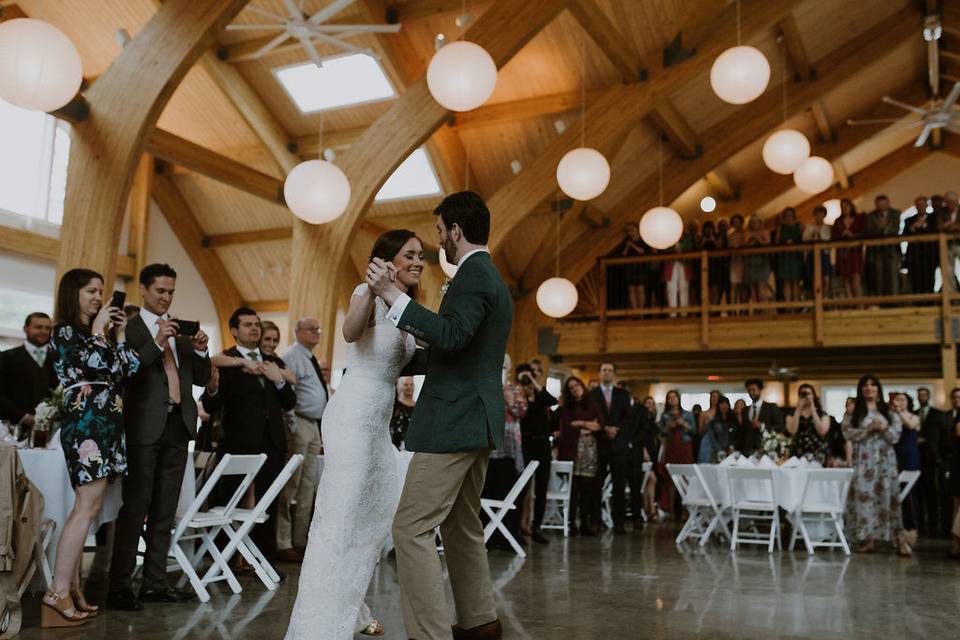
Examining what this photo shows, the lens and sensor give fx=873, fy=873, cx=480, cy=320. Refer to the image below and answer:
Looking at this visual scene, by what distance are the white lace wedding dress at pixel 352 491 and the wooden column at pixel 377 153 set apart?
6.17m

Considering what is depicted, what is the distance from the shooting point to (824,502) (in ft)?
25.2

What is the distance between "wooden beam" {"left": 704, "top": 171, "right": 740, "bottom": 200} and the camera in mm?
15539

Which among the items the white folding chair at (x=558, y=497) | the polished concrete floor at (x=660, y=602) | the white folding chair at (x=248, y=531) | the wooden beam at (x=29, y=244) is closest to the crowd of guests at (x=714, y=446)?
the white folding chair at (x=558, y=497)

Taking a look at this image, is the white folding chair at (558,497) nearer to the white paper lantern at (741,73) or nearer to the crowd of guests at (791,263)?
the white paper lantern at (741,73)

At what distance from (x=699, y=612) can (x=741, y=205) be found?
12894mm

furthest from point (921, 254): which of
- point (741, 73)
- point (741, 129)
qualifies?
point (741, 73)

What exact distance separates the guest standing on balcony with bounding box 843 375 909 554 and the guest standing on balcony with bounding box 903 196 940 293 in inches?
190

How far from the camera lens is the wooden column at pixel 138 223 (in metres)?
13.8

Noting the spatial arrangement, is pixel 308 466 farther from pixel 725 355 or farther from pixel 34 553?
pixel 725 355

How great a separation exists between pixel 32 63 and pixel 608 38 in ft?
20.5

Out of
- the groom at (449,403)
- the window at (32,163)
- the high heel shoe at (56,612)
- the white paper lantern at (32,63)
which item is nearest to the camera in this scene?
the groom at (449,403)

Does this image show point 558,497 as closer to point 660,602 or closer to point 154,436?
point 660,602

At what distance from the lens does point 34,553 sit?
407 centimetres

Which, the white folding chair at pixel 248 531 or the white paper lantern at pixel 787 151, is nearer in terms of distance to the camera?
the white folding chair at pixel 248 531
